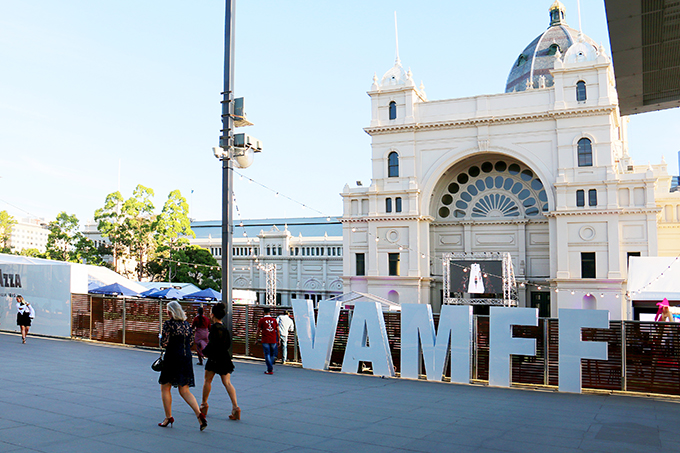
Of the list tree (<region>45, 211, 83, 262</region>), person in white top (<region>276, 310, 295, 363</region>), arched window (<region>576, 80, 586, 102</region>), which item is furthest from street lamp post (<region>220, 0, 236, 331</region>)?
tree (<region>45, 211, 83, 262</region>)

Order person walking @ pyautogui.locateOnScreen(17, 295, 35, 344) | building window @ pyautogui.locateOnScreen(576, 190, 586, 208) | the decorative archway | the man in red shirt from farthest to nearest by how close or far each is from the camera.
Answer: the decorative archway
building window @ pyautogui.locateOnScreen(576, 190, 586, 208)
person walking @ pyautogui.locateOnScreen(17, 295, 35, 344)
the man in red shirt

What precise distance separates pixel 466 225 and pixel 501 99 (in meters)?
10.3

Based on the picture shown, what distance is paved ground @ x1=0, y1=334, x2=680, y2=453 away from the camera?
7.24 m

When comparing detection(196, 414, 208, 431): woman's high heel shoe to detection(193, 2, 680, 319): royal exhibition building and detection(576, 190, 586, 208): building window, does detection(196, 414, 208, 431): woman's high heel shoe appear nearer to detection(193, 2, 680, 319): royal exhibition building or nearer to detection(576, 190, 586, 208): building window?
detection(193, 2, 680, 319): royal exhibition building

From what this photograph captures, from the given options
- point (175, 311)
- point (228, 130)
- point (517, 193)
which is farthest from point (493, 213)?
point (175, 311)

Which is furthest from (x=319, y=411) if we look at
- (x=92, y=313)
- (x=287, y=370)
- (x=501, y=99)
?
(x=501, y=99)

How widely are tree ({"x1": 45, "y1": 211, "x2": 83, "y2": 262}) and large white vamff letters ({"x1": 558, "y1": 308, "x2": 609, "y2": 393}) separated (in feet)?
177

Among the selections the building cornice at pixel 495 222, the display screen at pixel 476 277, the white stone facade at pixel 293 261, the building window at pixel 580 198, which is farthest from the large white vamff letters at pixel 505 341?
the white stone facade at pixel 293 261

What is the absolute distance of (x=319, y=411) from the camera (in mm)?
9539

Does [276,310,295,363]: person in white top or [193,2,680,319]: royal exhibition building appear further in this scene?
[193,2,680,319]: royal exhibition building

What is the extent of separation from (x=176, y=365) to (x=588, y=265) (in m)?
37.5

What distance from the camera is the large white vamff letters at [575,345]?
12.7 metres

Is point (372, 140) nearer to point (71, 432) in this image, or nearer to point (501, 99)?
point (501, 99)

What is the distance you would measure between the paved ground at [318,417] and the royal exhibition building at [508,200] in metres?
26.4
